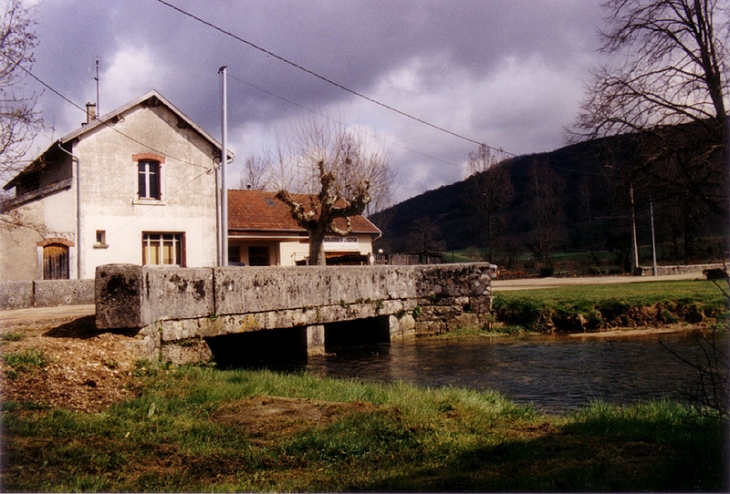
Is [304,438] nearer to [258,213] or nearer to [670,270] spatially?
[258,213]

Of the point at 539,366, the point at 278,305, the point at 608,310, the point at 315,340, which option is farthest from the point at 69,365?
the point at 608,310

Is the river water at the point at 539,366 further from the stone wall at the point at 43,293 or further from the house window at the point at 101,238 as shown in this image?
the house window at the point at 101,238

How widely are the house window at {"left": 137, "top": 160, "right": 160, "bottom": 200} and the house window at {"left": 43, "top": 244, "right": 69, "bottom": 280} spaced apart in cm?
357

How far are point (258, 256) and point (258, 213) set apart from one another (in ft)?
7.31

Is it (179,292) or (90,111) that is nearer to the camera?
(179,292)

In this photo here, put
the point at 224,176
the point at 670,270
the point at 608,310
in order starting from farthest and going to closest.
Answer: the point at 670,270
the point at 224,176
the point at 608,310

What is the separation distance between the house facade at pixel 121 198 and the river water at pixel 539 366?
42.0 feet

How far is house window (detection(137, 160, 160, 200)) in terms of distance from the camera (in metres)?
24.3

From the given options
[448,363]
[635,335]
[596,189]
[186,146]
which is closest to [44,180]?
[186,146]

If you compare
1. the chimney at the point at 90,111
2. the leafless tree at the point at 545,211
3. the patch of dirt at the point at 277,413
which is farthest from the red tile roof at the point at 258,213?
the patch of dirt at the point at 277,413

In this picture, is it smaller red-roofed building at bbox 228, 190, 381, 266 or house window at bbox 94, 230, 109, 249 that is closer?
house window at bbox 94, 230, 109, 249

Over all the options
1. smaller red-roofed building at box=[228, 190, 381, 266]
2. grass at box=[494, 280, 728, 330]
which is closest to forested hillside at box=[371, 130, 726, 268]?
grass at box=[494, 280, 728, 330]

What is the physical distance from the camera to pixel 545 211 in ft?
178

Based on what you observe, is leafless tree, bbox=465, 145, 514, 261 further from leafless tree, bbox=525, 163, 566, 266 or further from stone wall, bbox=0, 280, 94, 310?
stone wall, bbox=0, 280, 94, 310
